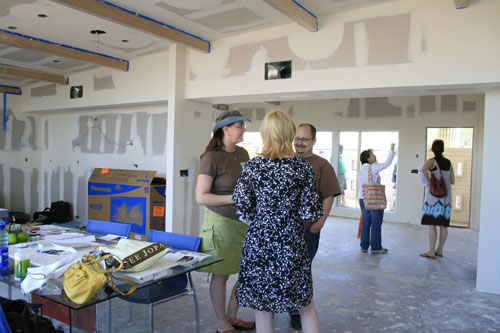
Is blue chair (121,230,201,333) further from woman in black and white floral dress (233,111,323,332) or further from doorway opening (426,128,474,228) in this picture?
doorway opening (426,128,474,228)

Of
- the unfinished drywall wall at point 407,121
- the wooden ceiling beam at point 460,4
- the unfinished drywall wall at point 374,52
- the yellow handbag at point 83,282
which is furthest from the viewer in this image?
the unfinished drywall wall at point 407,121

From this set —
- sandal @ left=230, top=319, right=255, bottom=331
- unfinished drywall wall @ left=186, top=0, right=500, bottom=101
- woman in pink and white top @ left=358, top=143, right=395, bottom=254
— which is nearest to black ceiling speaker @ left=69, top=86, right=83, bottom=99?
unfinished drywall wall @ left=186, top=0, right=500, bottom=101

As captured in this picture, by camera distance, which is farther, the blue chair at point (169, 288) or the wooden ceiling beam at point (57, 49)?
the wooden ceiling beam at point (57, 49)

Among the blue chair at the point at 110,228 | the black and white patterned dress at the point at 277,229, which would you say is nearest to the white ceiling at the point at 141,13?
the blue chair at the point at 110,228

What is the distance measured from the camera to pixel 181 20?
4348mm

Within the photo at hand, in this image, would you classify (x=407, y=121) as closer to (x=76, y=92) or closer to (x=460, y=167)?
(x=460, y=167)

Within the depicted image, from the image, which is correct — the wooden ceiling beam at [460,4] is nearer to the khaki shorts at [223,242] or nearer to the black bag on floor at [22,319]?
the khaki shorts at [223,242]

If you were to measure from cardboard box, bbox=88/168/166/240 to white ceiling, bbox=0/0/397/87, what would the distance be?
2.00 meters

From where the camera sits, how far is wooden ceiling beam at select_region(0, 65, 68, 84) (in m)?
6.55

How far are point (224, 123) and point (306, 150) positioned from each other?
70 cm

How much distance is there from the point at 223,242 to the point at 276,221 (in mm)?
801

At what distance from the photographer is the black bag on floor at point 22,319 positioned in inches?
67.5

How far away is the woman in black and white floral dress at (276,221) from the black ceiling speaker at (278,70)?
2.50 m

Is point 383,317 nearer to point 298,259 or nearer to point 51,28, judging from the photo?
point 298,259
